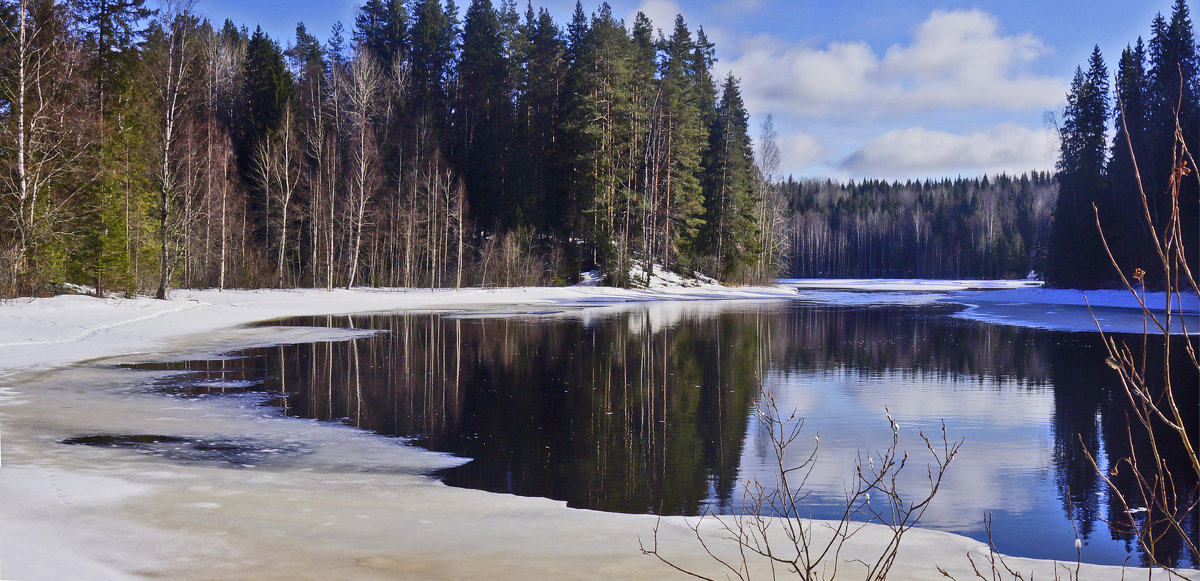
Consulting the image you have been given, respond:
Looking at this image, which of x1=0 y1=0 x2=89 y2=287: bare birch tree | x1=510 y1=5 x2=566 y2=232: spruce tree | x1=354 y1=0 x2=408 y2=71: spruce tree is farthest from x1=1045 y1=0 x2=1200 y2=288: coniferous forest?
x1=354 y1=0 x2=408 y2=71: spruce tree

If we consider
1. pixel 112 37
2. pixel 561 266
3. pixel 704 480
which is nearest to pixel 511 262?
pixel 561 266

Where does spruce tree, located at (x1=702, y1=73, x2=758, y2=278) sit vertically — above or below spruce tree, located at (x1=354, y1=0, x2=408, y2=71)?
below

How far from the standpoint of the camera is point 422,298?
122 feet

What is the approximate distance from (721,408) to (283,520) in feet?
21.1

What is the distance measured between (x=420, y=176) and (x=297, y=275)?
8861 millimetres

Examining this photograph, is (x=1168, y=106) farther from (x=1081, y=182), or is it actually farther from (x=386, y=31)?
(x=386, y=31)

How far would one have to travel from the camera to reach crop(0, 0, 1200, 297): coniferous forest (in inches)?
1147

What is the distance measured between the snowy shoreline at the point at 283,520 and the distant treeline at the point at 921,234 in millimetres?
105467

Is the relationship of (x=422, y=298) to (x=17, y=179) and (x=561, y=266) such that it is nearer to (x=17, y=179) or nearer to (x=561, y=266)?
(x=561, y=266)

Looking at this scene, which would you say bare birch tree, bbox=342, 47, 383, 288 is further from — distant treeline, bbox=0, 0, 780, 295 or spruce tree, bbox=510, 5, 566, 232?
spruce tree, bbox=510, 5, 566, 232

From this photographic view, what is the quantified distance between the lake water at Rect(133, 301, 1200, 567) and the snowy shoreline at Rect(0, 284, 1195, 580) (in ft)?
1.84

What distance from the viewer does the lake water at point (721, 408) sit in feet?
22.6

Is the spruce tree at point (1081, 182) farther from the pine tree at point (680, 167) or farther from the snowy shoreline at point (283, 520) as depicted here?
the snowy shoreline at point (283, 520)

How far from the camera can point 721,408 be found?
11008mm
